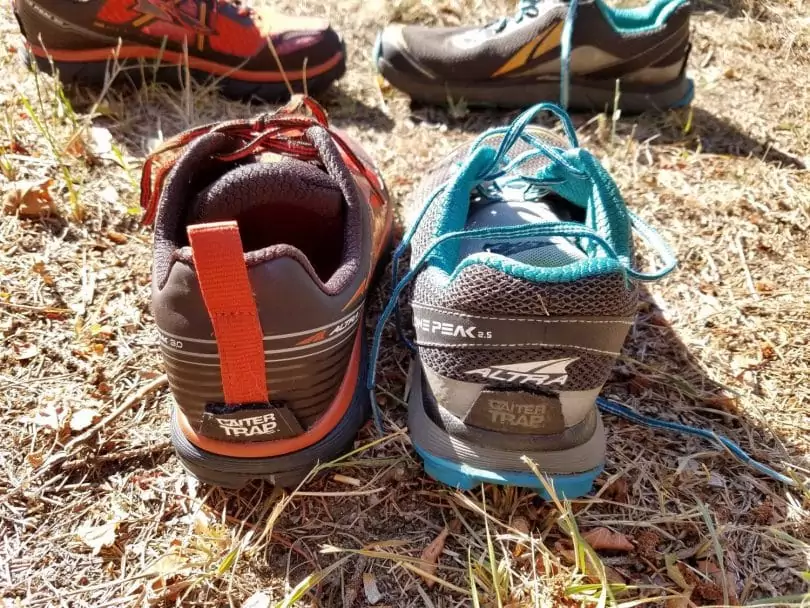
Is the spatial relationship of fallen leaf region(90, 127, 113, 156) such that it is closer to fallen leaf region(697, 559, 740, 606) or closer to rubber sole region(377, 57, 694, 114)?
rubber sole region(377, 57, 694, 114)

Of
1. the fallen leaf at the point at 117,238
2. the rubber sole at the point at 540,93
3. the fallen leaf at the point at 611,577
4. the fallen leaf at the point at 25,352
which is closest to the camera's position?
the fallen leaf at the point at 611,577

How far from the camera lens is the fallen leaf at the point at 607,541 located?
1.33m

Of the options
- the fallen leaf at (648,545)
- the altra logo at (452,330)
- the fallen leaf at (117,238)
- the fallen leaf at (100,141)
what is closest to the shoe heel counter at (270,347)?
the altra logo at (452,330)

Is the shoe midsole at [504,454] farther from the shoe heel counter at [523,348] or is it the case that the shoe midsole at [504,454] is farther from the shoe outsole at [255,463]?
the shoe outsole at [255,463]

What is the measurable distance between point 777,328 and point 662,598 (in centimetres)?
93

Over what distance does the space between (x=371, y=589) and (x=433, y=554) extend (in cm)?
14

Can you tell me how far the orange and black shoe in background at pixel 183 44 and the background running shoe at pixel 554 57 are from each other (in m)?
0.29

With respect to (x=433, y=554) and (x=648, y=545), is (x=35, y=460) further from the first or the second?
(x=648, y=545)

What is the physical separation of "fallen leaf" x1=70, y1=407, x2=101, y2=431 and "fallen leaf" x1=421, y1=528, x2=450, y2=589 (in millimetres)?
811

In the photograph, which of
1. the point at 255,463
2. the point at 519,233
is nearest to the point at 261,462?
the point at 255,463

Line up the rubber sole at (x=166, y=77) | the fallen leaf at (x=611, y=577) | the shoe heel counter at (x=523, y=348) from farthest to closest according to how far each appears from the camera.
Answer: the rubber sole at (x=166, y=77)
the fallen leaf at (x=611, y=577)
the shoe heel counter at (x=523, y=348)

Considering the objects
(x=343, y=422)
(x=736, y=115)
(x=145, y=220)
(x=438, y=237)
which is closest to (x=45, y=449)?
(x=145, y=220)

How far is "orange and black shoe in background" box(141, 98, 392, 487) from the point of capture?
1110 mm

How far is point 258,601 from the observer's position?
1.25 meters
